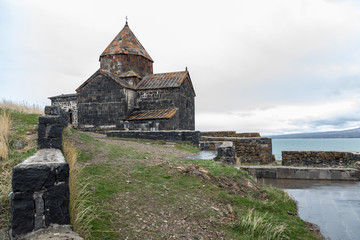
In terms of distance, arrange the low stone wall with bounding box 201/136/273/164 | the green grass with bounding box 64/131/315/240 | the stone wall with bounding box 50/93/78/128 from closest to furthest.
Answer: the green grass with bounding box 64/131/315/240 → the low stone wall with bounding box 201/136/273/164 → the stone wall with bounding box 50/93/78/128

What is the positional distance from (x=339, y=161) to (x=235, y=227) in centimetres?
1199

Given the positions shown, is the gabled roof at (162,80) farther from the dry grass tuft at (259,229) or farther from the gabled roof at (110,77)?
the dry grass tuft at (259,229)

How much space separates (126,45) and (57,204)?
77.7 feet

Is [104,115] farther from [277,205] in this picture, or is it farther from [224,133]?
[277,205]

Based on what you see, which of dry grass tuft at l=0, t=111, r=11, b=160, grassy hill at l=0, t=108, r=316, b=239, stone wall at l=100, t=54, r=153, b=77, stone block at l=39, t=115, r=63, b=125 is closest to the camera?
grassy hill at l=0, t=108, r=316, b=239

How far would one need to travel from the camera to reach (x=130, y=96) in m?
22.6

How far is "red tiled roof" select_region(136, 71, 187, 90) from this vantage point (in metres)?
22.8

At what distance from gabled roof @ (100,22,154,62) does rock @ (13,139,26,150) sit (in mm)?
18448

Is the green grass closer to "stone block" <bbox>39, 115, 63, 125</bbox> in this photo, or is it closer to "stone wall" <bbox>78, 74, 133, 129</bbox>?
"stone block" <bbox>39, 115, 63, 125</bbox>

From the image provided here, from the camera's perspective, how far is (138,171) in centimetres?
675

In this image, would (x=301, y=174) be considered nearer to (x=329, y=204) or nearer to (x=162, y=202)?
(x=329, y=204)

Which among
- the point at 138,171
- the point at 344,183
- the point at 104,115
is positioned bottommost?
the point at 344,183

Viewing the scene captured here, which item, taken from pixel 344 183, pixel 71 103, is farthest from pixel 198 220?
pixel 71 103

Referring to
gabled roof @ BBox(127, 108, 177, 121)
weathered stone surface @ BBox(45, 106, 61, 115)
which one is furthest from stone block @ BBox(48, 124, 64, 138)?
gabled roof @ BBox(127, 108, 177, 121)
